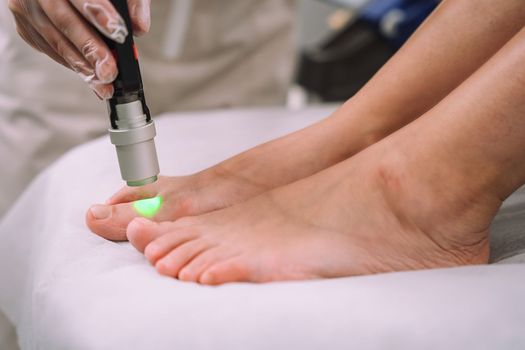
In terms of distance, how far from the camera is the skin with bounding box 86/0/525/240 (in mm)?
740

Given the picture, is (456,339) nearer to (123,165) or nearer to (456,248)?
(456,248)

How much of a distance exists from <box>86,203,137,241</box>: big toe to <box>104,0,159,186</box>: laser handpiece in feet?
0.33

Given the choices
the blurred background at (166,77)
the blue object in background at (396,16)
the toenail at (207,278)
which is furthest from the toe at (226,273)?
the blue object in background at (396,16)

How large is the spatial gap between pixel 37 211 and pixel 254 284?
1.59 ft

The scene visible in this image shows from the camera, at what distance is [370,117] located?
2.56 ft

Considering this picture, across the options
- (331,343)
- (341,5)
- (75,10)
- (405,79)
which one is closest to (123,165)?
(75,10)

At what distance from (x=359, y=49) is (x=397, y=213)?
133 centimetres

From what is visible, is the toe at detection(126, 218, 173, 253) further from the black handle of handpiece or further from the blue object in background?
the blue object in background

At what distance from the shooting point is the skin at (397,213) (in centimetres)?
59

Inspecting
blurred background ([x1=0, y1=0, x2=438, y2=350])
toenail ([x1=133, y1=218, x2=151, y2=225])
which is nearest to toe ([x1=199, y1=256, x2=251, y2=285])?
toenail ([x1=133, y1=218, x2=151, y2=225])

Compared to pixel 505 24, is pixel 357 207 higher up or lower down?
lower down

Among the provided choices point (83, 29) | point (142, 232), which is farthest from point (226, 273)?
point (83, 29)

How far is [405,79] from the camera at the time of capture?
768mm

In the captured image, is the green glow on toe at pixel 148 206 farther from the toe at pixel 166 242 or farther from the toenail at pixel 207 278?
the toenail at pixel 207 278
